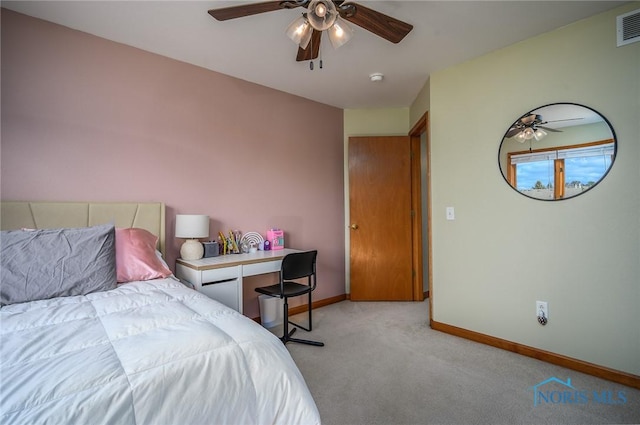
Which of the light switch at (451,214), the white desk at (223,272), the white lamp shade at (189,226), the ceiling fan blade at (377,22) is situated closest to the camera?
the ceiling fan blade at (377,22)

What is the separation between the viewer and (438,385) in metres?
2.00

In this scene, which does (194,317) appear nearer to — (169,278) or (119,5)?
(169,278)

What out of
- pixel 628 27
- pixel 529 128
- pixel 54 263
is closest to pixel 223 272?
pixel 54 263

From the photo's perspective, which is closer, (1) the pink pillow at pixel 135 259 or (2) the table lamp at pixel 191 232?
(1) the pink pillow at pixel 135 259

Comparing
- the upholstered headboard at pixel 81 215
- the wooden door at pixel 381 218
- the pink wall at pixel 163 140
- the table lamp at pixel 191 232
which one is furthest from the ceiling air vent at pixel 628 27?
the upholstered headboard at pixel 81 215

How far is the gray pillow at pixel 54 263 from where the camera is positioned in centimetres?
154

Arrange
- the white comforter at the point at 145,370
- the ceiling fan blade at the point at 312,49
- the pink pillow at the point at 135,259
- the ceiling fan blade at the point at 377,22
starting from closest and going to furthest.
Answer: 1. the white comforter at the point at 145,370
2. the ceiling fan blade at the point at 377,22
3. the ceiling fan blade at the point at 312,49
4. the pink pillow at the point at 135,259

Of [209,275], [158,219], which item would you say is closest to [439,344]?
[209,275]

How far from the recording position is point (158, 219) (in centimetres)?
253

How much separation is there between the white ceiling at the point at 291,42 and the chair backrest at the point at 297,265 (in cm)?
170

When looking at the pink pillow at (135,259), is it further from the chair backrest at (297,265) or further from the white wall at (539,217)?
the white wall at (539,217)

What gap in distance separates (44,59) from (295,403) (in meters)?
2.72

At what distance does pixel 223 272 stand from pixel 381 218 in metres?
2.17

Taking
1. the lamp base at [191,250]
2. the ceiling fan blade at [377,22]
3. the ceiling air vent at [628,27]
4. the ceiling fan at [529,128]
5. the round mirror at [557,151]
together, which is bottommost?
the lamp base at [191,250]
